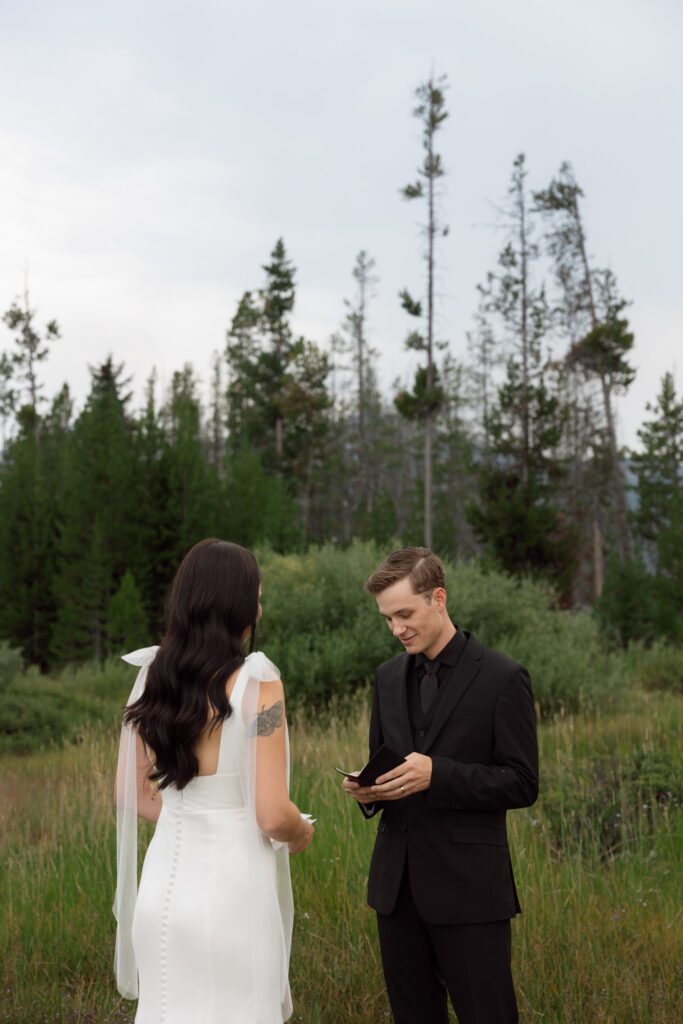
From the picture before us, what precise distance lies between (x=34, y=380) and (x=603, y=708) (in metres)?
37.7

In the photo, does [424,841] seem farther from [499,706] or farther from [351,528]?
[351,528]

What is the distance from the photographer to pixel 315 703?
15.4 meters

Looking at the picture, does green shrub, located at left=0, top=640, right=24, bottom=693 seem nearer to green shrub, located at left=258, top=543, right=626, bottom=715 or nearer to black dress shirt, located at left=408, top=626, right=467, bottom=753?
green shrub, located at left=258, top=543, right=626, bottom=715

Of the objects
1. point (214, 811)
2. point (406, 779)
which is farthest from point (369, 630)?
point (214, 811)

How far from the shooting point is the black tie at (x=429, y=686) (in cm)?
348

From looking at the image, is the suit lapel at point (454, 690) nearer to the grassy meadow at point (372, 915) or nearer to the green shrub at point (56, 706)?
the grassy meadow at point (372, 915)

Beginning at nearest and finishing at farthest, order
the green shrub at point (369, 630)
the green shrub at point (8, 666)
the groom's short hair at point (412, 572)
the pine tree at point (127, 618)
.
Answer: the groom's short hair at point (412, 572), the green shrub at point (369, 630), the green shrub at point (8, 666), the pine tree at point (127, 618)

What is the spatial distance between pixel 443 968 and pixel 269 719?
1.03 m

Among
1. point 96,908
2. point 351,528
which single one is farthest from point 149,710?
point 351,528

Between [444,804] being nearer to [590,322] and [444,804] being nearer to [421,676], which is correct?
[421,676]

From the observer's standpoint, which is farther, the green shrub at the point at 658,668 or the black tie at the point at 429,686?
the green shrub at the point at 658,668

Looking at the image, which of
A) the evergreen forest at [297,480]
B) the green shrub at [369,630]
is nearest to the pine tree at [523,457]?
the evergreen forest at [297,480]

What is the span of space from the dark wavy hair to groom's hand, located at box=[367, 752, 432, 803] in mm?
565

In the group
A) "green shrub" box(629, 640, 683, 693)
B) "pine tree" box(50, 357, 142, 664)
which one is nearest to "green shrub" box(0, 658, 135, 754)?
"pine tree" box(50, 357, 142, 664)
